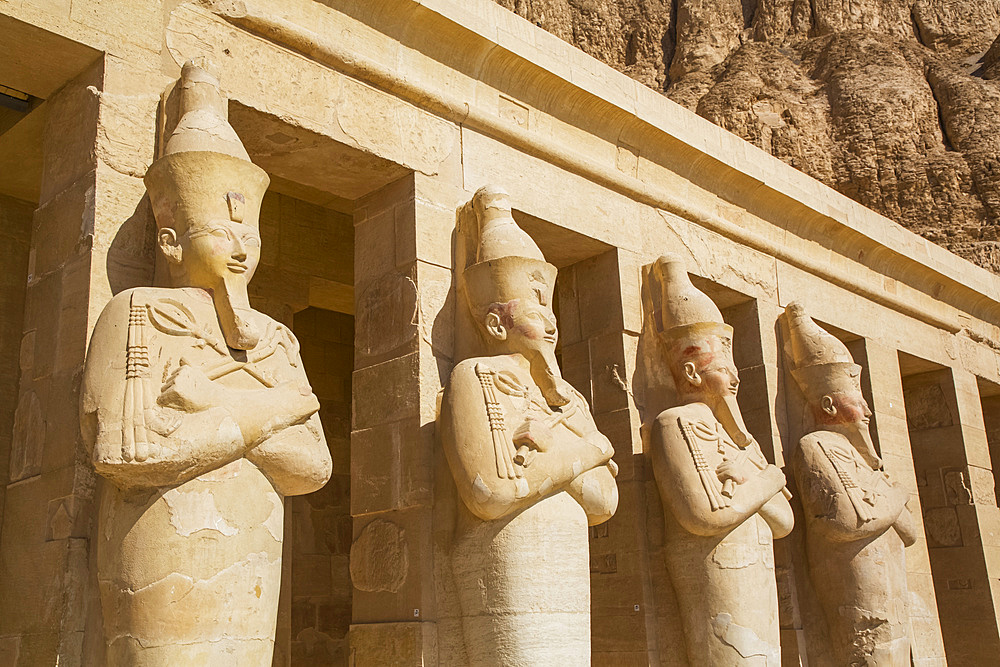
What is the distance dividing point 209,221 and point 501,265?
4.36 ft

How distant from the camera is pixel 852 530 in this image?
538cm

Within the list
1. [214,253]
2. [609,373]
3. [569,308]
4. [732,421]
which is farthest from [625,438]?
[214,253]

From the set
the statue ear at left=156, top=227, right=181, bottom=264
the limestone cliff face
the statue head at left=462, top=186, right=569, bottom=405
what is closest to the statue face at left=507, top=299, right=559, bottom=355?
the statue head at left=462, top=186, right=569, bottom=405

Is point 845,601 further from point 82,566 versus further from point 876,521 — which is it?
point 82,566

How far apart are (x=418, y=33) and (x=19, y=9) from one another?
1.86 m

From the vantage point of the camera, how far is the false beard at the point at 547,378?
406 cm

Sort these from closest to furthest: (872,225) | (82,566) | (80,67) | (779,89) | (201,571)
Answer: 1. (201,571)
2. (82,566)
3. (80,67)
4. (872,225)
5. (779,89)

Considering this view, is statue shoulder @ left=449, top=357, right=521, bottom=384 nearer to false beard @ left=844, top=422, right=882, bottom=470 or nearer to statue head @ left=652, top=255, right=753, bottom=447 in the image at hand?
statue head @ left=652, top=255, right=753, bottom=447

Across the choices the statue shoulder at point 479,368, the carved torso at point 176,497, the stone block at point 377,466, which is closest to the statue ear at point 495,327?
the statue shoulder at point 479,368

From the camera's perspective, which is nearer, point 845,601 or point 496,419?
point 496,419

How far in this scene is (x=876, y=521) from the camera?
5383mm

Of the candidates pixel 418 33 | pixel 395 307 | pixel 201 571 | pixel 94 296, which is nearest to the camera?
pixel 201 571

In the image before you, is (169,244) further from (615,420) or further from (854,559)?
(854,559)


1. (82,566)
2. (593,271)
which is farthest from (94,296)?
(593,271)
